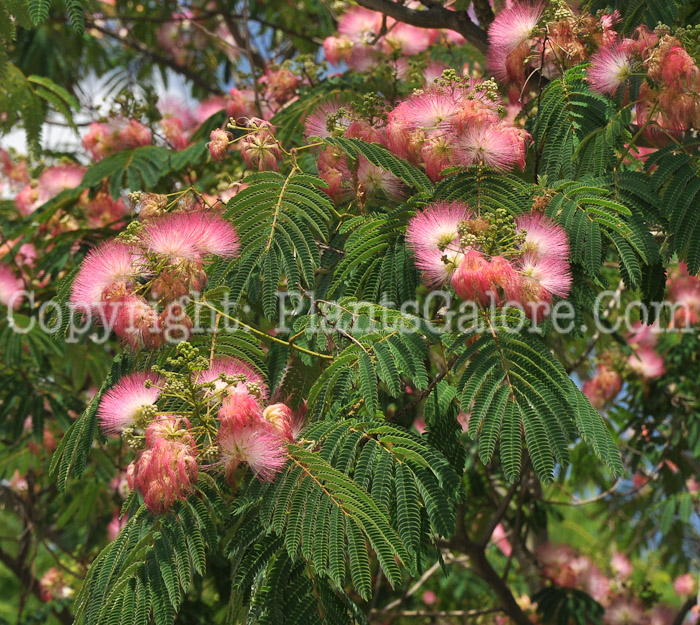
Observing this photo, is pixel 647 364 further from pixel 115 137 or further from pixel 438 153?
pixel 115 137

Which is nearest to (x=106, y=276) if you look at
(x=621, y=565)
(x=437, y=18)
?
(x=437, y=18)

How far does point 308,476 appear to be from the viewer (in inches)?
99.1

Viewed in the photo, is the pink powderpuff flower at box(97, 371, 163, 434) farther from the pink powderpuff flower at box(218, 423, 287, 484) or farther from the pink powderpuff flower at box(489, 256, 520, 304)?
the pink powderpuff flower at box(489, 256, 520, 304)

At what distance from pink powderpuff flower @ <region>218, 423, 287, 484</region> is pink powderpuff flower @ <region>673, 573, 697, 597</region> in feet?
17.0

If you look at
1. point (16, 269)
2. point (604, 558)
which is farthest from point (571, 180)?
point (604, 558)

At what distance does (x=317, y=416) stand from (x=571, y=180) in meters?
1.13

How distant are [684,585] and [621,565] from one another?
1.44 m

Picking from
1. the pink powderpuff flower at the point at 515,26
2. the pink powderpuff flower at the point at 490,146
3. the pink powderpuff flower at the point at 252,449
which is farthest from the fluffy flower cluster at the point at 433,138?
the pink powderpuff flower at the point at 252,449

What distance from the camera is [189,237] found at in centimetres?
283

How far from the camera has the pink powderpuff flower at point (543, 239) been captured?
108 inches

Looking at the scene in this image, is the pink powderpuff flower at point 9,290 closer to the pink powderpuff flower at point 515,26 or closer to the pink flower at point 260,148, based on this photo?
the pink flower at point 260,148

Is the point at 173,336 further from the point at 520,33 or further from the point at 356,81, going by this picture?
the point at 356,81

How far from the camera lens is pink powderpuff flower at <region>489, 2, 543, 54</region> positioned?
3453 mm

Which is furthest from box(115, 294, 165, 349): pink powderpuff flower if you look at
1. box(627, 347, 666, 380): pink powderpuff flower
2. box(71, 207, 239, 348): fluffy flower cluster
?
box(627, 347, 666, 380): pink powderpuff flower
